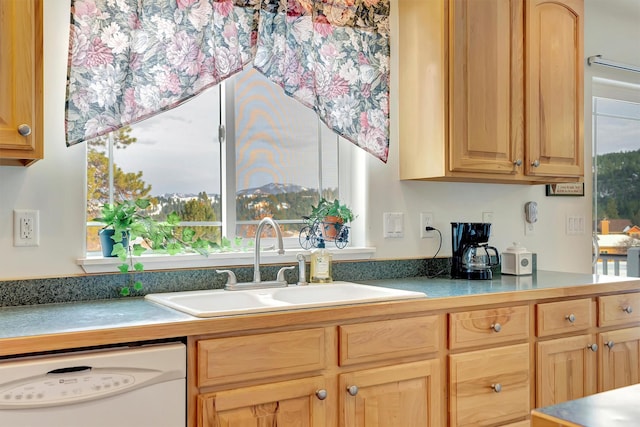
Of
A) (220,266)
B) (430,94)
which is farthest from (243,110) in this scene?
(430,94)

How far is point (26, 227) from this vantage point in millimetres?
1917

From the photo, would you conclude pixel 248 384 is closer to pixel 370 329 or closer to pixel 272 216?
pixel 370 329

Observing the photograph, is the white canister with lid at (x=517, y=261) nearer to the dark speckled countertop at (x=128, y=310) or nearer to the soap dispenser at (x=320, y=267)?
the dark speckled countertop at (x=128, y=310)

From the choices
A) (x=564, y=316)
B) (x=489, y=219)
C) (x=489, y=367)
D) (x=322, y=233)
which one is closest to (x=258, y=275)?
(x=322, y=233)

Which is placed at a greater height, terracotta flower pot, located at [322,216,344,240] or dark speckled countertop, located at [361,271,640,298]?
terracotta flower pot, located at [322,216,344,240]

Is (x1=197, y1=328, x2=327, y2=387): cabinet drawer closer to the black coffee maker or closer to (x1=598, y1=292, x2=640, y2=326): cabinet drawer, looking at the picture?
the black coffee maker

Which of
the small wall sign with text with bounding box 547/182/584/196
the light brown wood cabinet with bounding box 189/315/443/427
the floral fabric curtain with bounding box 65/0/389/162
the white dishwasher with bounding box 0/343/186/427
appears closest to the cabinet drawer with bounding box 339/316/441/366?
the light brown wood cabinet with bounding box 189/315/443/427

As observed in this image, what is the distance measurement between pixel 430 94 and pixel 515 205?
0.96 metres

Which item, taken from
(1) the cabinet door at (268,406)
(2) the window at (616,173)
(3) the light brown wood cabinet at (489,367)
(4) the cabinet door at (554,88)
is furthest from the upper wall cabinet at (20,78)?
(2) the window at (616,173)

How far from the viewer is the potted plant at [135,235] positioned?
202 centimetres

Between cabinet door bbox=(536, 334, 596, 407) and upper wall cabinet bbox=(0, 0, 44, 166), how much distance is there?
200 centimetres

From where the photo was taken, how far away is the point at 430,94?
8.30ft

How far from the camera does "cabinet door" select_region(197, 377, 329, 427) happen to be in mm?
1598

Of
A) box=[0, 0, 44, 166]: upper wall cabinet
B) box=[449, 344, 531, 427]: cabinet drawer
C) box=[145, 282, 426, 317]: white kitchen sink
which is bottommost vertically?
box=[449, 344, 531, 427]: cabinet drawer
